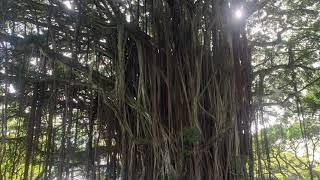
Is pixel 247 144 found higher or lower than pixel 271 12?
lower

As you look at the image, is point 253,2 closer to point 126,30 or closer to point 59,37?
point 126,30

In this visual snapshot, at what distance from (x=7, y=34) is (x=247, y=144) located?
162 centimetres

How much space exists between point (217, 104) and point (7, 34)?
1.37m

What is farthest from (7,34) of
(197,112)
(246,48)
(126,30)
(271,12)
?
(271,12)

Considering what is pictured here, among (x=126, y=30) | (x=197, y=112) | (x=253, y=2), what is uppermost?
(x=253, y=2)

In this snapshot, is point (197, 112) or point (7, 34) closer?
point (197, 112)

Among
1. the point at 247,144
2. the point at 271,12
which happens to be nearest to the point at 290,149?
the point at 271,12

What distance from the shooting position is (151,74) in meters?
2.10

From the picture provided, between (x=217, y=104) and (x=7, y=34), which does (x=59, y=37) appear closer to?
(x=7, y=34)

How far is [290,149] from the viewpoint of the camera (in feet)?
13.1

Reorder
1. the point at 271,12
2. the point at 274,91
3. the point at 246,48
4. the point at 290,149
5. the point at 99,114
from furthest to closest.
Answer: the point at 290,149 → the point at 274,91 → the point at 271,12 → the point at 99,114 → the point at 246,48

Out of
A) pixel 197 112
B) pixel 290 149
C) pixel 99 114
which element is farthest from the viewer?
pixel 290 149

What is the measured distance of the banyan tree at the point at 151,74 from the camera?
6.43 ft

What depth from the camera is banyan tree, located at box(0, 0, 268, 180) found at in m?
1.96
